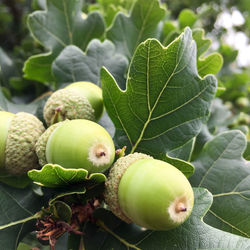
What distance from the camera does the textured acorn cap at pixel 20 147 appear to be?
0.96m

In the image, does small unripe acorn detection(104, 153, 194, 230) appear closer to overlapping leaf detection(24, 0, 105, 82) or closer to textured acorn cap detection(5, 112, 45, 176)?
textured acorn cap detection(5, 112, 45, 176)

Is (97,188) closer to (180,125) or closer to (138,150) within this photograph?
(138,150)

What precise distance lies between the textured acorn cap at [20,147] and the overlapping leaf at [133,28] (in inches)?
25.9

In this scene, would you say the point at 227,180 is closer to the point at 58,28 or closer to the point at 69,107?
the point at 69,107

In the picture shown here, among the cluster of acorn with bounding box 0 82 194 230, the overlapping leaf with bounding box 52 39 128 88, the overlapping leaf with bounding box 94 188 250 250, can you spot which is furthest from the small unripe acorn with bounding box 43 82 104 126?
the overlapping leaf with bounding box 94 188 250 250

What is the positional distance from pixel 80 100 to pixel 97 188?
0.27 m

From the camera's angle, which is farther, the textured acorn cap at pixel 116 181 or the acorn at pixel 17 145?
the acorn at pixel 17 145

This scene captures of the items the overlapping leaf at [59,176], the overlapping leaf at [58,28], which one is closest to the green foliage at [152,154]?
the overlapping leaf at [59,176]

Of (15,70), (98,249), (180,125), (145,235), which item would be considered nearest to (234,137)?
(180,125)

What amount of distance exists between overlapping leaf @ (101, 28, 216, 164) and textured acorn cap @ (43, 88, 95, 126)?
0.22ft

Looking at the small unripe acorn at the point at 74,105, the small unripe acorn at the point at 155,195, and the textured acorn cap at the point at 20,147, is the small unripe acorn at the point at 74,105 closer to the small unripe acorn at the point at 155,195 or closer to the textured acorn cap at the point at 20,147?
the textured acorn cap at the point at 20,147

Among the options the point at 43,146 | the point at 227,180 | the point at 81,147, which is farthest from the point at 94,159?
the point at 227,180

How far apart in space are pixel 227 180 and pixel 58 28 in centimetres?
100

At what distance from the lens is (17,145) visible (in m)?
0.96
